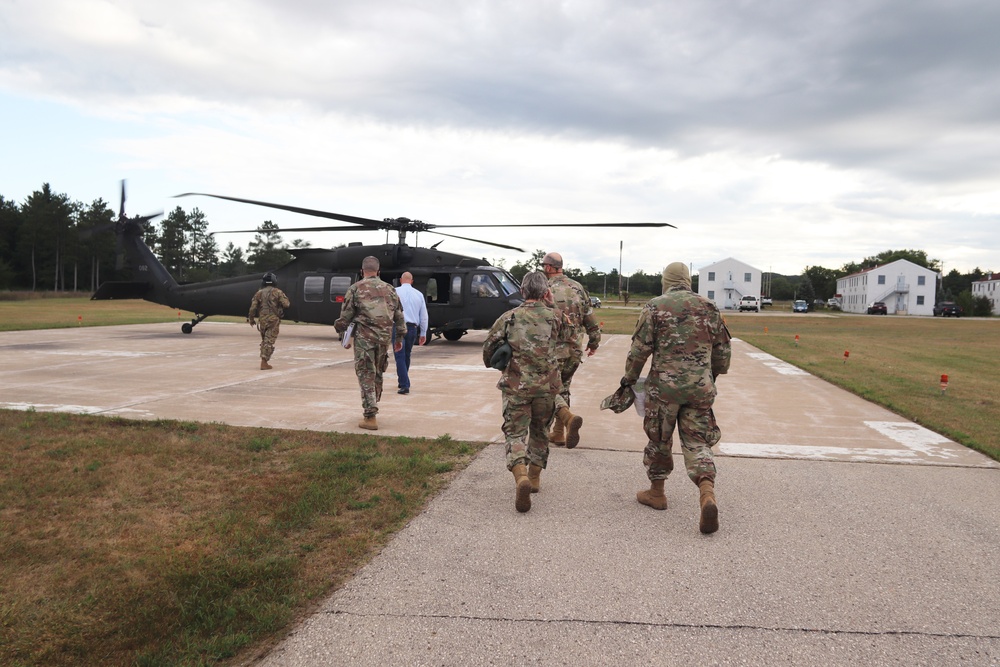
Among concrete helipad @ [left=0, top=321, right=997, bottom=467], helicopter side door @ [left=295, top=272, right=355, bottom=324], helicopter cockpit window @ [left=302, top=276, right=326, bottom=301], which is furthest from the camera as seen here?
helicopter cockpit window @ [left=302, top=276, right=326, bottom=301]

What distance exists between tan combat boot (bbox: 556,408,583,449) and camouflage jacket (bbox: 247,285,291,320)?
7433 mm

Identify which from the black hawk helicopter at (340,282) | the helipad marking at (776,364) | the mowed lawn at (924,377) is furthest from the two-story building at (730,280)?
the black hawk helicopter at (340,282)

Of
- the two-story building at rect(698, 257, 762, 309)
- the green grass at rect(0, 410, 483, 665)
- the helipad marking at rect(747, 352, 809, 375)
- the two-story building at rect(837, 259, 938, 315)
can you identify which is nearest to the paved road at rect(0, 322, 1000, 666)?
the green grass at rect(0, 410, 483, 665)

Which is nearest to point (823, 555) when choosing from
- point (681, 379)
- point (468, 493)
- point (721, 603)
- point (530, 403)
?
point (721, 603)

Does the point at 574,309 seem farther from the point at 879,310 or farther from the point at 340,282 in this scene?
the point at 879,310

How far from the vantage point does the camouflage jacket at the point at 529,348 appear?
4922mm

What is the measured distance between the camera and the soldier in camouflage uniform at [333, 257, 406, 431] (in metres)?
7.30

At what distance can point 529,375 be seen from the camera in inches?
194

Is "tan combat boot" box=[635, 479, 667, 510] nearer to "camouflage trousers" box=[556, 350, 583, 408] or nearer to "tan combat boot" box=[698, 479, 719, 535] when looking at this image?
"tan combat boot" box=[698, 479, 719, 535]

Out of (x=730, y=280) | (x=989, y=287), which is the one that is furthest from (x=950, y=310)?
(x=989, y=287)

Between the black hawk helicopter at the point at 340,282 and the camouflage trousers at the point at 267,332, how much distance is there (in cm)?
249

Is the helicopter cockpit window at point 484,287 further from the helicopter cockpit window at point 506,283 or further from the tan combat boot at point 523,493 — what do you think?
the tan combat boot at point 523,493

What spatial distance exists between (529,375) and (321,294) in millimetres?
13830

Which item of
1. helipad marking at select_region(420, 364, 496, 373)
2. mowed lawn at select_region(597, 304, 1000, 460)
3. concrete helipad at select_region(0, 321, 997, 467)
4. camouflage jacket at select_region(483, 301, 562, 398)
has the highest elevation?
camouflage jacket at select_region(483, 301, 562, 398)
